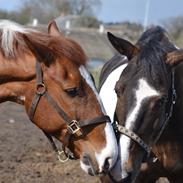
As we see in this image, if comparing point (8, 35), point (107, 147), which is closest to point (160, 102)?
point (107, 147)

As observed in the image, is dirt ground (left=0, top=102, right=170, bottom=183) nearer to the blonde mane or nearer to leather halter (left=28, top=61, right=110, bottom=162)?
leather halter (left=28, top=61, right=110, bottom=162)

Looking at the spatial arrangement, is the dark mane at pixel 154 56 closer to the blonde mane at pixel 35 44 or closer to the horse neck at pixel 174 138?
the horse neck at pixel 174 138

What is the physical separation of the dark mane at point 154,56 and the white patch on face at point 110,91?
1.93 ft

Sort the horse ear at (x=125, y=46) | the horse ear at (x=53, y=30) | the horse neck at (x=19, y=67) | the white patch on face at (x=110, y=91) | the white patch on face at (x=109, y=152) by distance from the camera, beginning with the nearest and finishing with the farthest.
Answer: the white patch on face at (x=109, y=152)
the horse neck at (x=19, y=67)
the horse ear at (x=53, y=30)
the horse ear at (x=125, y=46)
the white patch on face at (x=110, y=91)

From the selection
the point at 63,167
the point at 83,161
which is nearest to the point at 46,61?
the point at 83,161

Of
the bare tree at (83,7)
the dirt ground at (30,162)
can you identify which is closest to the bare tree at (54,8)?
the bare tree at (83,7)

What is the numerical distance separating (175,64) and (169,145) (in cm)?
88

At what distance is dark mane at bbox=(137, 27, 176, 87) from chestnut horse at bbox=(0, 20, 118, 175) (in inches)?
27.9

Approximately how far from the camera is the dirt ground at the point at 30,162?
662 cm

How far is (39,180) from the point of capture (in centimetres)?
651

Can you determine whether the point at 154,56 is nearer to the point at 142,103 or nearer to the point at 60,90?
the point at 142,103

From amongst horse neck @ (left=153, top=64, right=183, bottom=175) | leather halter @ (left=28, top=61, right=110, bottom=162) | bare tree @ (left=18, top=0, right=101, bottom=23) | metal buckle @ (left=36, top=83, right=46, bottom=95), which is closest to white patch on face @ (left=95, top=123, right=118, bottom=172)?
leather halter @ (left=28, top=61, right=110, bottom=162)

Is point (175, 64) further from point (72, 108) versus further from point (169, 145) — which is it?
point (72, 108)

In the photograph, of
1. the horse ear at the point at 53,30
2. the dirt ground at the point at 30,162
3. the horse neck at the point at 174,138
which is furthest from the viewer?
the dirt ground at the point at 30,162
